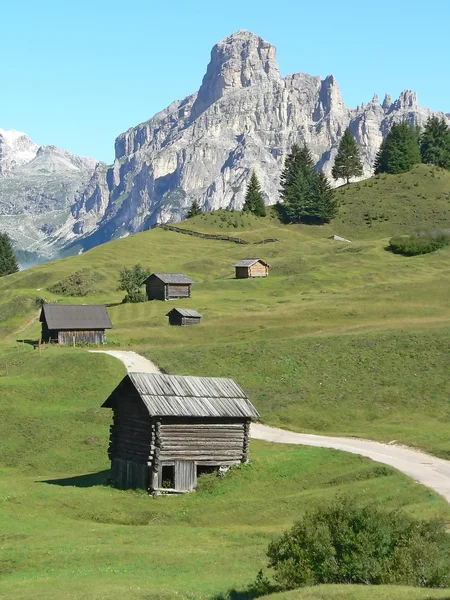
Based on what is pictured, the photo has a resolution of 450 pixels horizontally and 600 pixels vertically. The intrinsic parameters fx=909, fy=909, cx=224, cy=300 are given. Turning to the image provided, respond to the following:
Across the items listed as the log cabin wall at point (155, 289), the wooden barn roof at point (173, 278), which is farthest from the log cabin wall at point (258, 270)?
the log cabin wall at point (155, 289)

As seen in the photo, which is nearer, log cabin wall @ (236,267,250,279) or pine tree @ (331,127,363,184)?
log cabin wall @ (236,267,250,279)

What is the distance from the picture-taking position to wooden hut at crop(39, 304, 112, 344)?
92562 mm

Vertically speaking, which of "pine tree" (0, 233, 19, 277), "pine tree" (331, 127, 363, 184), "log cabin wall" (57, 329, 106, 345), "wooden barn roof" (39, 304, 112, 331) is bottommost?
"log cabin wall" (57, 329, 106, 345)

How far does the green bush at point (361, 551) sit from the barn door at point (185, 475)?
20.3 metres

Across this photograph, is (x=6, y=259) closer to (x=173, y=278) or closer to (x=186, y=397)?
(x=173, y=278)

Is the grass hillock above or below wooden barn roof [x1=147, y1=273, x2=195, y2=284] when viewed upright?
below

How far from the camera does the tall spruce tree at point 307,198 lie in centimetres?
17500

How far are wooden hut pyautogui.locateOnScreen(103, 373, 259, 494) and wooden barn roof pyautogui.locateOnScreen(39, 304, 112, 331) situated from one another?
4232cm

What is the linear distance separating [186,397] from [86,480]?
293 inches

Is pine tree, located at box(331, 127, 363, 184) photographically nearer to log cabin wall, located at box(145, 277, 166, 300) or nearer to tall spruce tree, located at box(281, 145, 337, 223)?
tall spruce tree, located at box(281, 145, 337, 223)

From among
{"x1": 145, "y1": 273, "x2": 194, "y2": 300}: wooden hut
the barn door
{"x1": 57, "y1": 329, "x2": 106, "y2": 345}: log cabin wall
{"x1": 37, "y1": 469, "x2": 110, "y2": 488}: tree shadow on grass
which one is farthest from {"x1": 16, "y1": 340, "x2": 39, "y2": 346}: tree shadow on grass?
the barn door

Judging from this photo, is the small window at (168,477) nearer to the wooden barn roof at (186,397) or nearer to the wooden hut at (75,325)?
the wooden barn roof at (186,397)

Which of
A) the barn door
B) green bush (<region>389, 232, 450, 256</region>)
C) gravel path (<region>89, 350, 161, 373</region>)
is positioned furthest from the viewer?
green bush (<region>389, 232, 450, 256</region>)

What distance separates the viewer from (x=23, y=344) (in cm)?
9338
